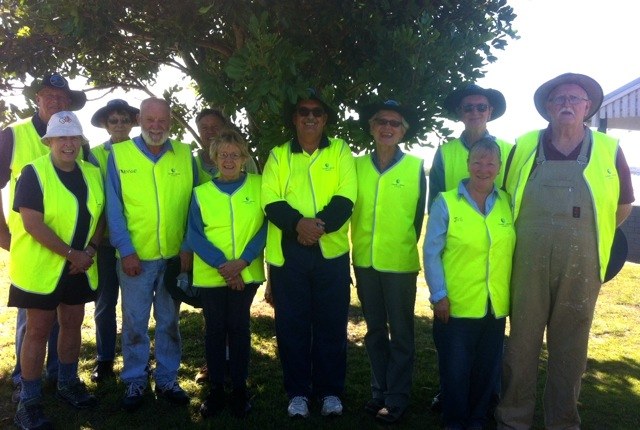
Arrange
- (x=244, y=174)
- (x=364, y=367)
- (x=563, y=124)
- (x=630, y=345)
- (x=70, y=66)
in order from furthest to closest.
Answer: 1. (x=630, y=345)
2. (x=70, y=66)
3. (x=364, y=367)
4. (x=244, y=174)
5. (x=563, y=124)

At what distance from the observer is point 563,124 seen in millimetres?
3795

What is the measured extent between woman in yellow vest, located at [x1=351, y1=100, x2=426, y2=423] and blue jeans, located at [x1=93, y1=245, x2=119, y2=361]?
234 centimetres

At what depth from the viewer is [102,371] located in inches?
205

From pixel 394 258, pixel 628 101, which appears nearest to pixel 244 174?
pixel 394 258

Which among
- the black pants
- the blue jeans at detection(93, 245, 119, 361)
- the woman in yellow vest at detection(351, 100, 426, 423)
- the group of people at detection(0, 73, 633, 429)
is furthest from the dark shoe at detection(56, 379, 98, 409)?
the woman in yellow vest at detection(351, 100, 426, 423)

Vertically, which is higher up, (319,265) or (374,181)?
(374,181)

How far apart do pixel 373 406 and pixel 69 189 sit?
3002mm

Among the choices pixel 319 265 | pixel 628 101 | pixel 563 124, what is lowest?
pixel 319 265

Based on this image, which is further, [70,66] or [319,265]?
[70,66]

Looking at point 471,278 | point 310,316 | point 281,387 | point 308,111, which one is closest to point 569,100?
point 471,278

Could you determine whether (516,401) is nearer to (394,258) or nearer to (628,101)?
(394,258)

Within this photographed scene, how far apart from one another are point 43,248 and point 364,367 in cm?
334

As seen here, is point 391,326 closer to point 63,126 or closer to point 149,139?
point 149,139

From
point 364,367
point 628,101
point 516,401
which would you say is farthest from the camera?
point 628,101
